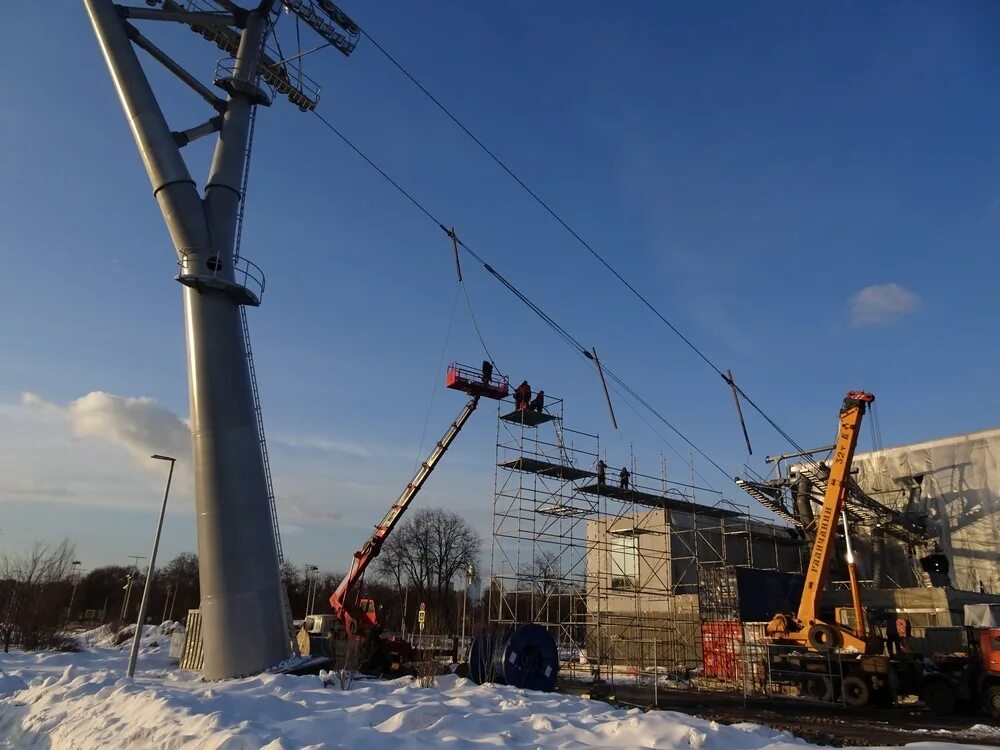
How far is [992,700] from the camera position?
62.6ft

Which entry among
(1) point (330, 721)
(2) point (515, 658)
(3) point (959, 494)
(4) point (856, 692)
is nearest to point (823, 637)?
(4) point (856, 692)

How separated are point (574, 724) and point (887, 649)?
16962 millimetres

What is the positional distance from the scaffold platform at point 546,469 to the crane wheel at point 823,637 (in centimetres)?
1060

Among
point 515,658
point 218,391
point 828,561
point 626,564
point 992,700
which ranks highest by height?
point 218,391

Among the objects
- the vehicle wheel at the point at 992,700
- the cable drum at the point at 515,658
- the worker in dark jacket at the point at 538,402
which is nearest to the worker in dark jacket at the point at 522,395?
the worker in dark jacket at the point at 538,402

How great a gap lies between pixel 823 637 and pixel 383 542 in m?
17.0

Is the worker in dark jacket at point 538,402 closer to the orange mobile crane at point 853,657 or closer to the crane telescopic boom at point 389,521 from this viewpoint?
the crane telescopic boom at point 389,521

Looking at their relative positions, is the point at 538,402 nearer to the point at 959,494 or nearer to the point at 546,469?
the point at 546,469

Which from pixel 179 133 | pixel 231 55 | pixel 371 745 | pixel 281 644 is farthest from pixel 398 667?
pixel 231 55

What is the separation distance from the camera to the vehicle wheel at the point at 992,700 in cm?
1886

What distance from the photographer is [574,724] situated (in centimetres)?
1137

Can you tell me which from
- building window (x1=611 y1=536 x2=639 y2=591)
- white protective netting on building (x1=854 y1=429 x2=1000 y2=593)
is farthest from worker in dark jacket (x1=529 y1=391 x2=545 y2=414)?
white protective netting on building (x1=854 y1=429 x2=1000 y2=593)

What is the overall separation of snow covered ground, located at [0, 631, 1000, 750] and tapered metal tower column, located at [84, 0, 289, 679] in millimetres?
2740

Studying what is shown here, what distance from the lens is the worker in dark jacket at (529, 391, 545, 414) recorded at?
29.8 m
